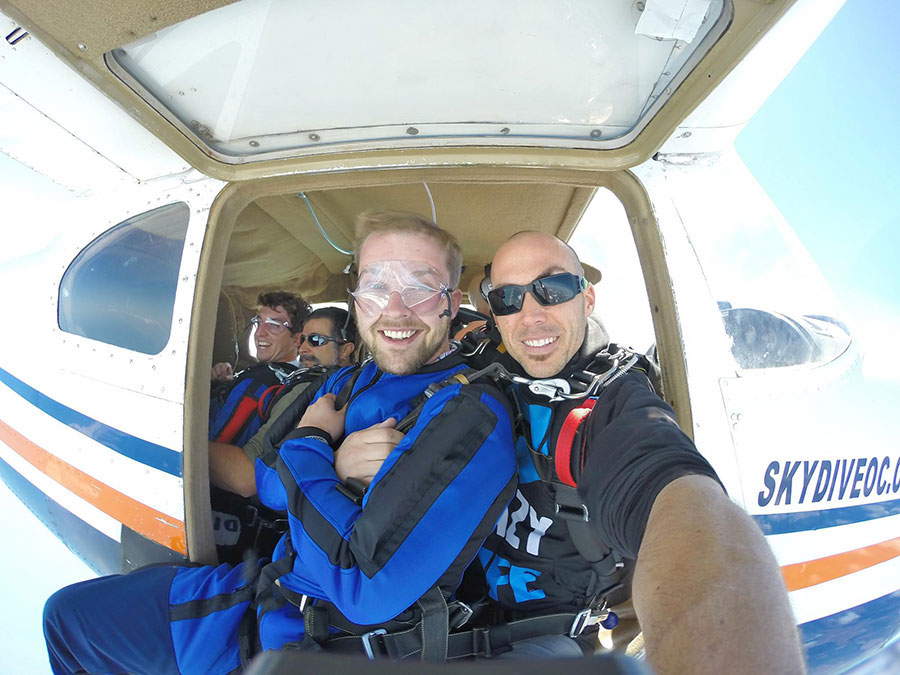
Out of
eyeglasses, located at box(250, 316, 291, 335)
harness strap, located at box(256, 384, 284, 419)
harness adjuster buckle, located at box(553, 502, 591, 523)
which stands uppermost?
eyeglasses, located at box(250, 316, 291, 335)

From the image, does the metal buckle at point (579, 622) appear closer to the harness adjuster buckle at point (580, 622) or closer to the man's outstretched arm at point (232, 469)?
the harness adjuster buckle at point (580, 622)

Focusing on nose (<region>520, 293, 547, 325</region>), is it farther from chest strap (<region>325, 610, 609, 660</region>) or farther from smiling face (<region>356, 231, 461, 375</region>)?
chest strap (<region>325, 610, 609, 660</region>)

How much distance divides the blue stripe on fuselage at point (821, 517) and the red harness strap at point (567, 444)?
0.68m

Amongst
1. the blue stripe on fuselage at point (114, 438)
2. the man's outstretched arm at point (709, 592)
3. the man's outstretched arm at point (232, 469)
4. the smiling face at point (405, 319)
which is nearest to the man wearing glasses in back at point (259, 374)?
the man's outstretched arm at point (232, 469)

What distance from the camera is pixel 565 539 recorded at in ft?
4.46

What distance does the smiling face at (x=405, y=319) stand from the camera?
1.70 metres

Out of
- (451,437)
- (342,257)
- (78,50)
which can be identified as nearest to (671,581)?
(451,437)

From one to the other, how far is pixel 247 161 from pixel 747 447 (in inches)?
78.2

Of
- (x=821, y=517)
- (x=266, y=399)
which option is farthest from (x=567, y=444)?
(x=266, y=399)

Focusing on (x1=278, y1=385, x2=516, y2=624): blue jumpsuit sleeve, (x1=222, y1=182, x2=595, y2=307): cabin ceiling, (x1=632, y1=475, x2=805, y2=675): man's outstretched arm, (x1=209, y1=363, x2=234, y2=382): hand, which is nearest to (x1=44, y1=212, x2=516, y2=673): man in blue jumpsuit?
(x1=278, y1=385, x2=516, y2=624): blue jumpsuit sleeve

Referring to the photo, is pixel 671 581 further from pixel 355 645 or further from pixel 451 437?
pixel 355 645

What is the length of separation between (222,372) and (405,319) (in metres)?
1.53

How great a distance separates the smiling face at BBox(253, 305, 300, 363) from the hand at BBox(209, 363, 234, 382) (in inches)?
12.1

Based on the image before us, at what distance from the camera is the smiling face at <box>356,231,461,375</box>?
5.59ft
